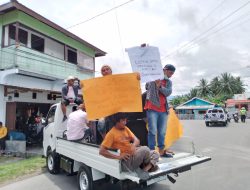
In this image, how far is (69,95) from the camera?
6930 mm

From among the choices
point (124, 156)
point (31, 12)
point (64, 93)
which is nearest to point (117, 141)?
point (124, 156)

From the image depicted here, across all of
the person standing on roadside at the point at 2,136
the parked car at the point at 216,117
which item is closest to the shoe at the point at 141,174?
the person standing on roadside at the point at 2,136

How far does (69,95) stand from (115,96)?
304 cm

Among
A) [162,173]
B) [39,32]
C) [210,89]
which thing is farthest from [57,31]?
[210,89]


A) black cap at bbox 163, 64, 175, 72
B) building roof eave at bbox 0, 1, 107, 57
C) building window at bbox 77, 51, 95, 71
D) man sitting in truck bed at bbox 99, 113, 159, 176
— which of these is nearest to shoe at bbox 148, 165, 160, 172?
man sitting in truck bed at bbox 99, 113, 159, 176

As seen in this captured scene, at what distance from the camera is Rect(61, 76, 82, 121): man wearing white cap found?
683cm

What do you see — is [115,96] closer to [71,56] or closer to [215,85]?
[71,56]

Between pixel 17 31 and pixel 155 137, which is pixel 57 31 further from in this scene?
pixel 155 137

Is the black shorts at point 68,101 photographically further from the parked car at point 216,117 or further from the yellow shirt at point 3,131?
the parked car at point 216,117

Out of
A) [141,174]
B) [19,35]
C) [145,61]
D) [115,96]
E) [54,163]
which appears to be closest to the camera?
[141,174]

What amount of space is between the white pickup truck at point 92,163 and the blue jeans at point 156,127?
0.36m

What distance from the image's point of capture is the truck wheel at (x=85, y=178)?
455 cm

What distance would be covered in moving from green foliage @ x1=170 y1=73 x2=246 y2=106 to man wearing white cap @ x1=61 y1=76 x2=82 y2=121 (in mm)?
58216

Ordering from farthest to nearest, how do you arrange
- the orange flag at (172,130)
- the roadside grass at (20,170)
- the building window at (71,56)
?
the building window at (71,56) < the roadside grass at (20,170) < the orange flag at (172,130)
